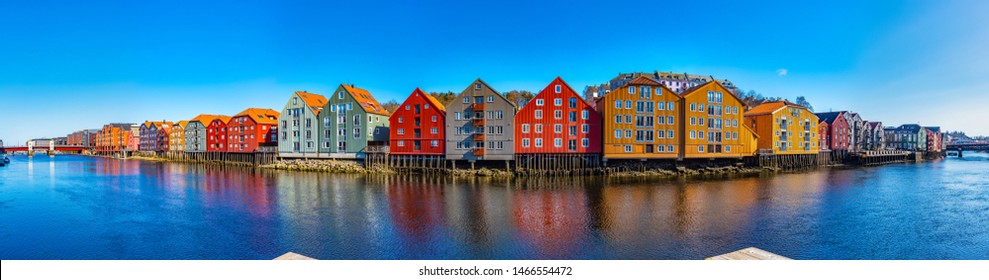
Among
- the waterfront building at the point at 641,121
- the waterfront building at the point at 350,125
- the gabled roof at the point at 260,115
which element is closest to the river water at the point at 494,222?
the waterfront building at the point at 641,121

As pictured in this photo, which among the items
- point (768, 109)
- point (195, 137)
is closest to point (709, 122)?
point (768, 109)

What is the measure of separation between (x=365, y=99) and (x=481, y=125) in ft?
51.0

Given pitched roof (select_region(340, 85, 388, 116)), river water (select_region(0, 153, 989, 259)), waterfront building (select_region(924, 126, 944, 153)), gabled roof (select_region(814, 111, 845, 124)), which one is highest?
pitched roof (select_region(340, 85, 388, 116))

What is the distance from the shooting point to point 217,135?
55.1 m

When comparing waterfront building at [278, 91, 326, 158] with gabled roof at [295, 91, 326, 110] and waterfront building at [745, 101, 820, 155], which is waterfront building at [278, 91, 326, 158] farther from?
waterfront building at [745, 101, 820, 155]

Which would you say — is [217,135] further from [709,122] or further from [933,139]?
[933,139]

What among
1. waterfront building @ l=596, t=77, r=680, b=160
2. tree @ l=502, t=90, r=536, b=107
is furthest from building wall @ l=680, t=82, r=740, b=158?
tree @ l=502, t=90, r=536, b=107

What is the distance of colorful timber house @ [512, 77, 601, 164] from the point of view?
104 feet

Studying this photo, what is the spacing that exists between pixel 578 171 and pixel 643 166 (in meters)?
5.63

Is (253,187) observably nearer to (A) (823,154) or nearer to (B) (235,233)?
(B) (235,233)

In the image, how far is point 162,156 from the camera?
217 ft

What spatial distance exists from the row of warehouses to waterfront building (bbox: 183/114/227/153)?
72.6ft

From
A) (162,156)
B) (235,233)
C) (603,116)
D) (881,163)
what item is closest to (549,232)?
(235,233)

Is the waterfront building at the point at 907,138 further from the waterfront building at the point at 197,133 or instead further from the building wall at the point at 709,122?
the waterfront building at the point at 197,133
